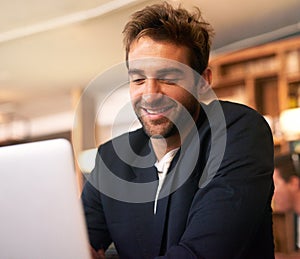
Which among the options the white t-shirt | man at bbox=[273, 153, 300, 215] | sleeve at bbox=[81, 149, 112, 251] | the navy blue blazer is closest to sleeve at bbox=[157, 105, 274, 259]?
the navy blue blazer

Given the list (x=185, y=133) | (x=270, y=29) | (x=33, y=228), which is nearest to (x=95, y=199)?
(x=185, y=133)

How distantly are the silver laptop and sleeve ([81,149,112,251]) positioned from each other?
19.4 inches

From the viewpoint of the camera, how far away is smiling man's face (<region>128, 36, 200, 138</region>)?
1214mm

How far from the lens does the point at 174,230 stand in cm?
109

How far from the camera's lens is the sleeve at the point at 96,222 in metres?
1.25

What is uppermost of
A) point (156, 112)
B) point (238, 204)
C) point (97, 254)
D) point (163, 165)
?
point (156, 112)

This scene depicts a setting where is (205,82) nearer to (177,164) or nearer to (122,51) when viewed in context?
(177,164)

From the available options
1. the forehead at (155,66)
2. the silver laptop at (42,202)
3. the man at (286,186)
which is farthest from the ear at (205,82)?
the man at (286,186)

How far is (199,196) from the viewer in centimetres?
101

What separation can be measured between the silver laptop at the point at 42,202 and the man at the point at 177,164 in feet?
0.95

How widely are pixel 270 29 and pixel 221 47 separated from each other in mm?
486

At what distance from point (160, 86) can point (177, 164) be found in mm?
206

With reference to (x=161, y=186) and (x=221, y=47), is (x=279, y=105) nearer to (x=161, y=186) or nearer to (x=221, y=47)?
(x=221, y=47)

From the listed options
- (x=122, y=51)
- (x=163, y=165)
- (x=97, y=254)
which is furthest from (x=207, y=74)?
(x=122, y=51)
